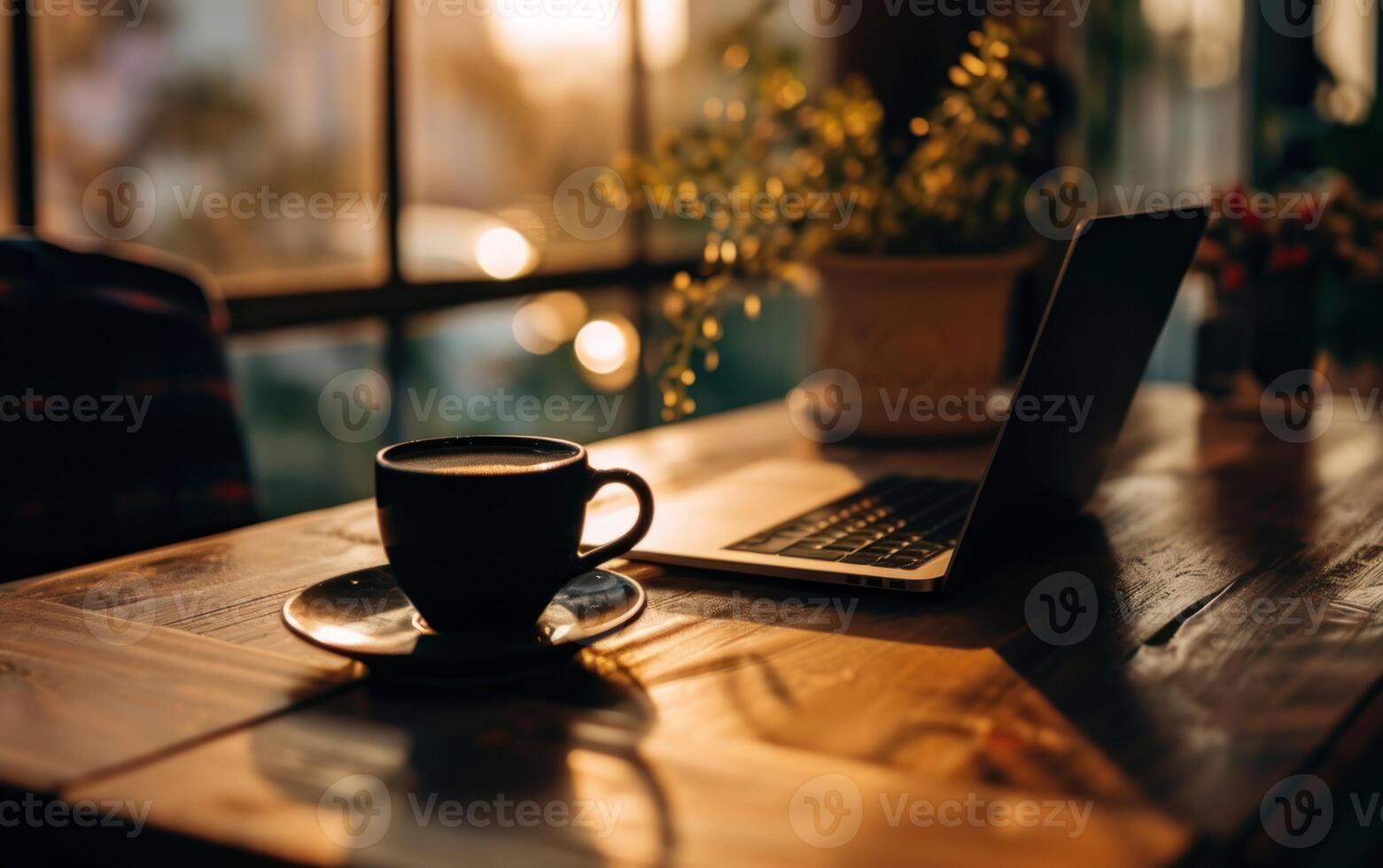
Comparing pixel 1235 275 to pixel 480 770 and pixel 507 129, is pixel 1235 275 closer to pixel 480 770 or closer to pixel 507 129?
pixel 480 770

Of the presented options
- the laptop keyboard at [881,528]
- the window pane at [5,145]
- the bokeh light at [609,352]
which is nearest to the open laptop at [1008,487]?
the laptop keyboard at [881,528]

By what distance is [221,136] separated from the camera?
89.1 inches

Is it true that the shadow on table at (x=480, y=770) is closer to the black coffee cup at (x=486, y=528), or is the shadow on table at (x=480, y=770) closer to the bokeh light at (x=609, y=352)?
the black coffee cup at (x=486, y=528)

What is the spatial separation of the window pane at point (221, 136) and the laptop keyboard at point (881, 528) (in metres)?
1.38

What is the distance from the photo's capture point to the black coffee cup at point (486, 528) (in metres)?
0.76

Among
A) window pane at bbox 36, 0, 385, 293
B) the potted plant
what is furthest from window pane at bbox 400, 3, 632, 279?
the potted plant

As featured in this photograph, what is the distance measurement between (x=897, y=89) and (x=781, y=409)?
1.14 meters

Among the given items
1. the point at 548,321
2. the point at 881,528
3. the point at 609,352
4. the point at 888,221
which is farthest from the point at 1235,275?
the point at 609,352

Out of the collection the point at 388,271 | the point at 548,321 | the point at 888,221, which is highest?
the point at 888,221

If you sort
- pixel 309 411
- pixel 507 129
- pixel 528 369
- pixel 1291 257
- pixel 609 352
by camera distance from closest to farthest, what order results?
pixel 1291 257
pixel 309 411
pixel 507 129
pixel 528 369
pixel 609 352

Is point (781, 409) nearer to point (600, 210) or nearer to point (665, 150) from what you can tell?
point (665, 150)

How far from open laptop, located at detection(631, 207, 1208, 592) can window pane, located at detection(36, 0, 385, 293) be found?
4.19ft

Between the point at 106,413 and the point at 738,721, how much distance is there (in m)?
0.89

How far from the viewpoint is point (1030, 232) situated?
163 centimetres
